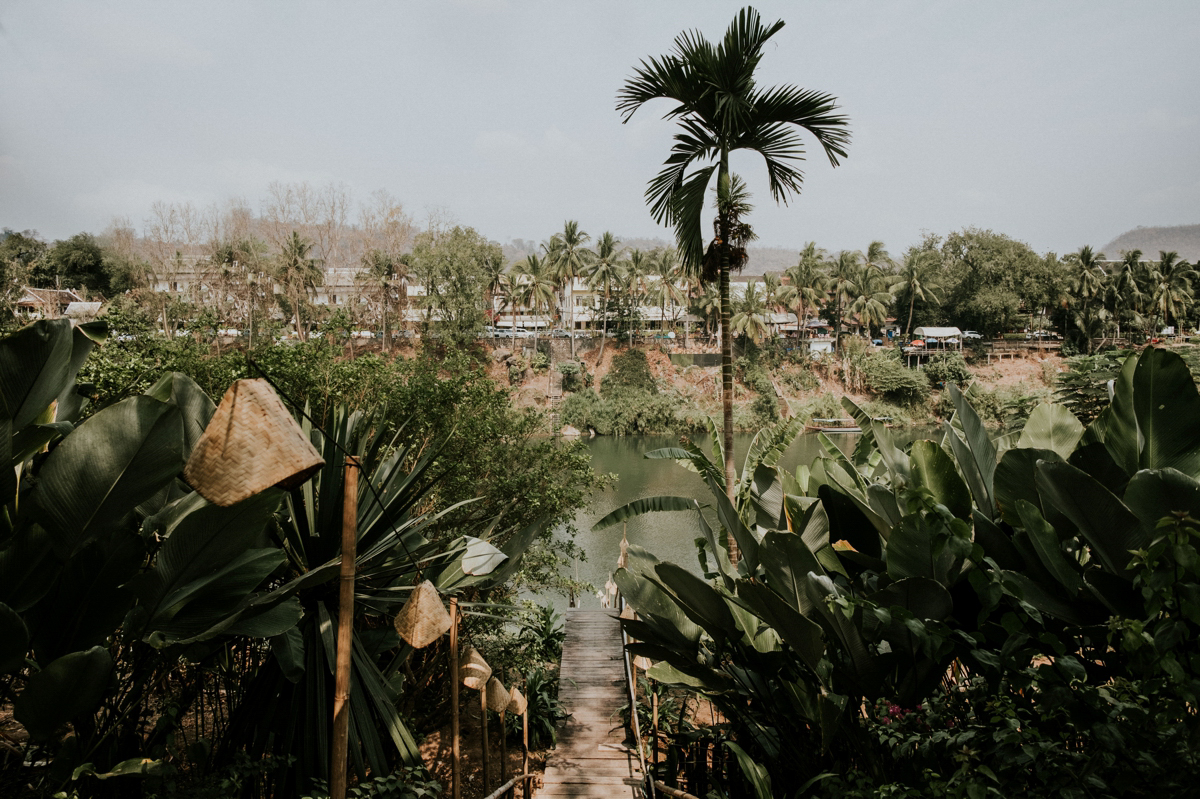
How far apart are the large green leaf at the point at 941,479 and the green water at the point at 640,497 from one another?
3.50 meters

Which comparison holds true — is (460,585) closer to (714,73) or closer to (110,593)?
Answer: (110,593)

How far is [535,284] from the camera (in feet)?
101

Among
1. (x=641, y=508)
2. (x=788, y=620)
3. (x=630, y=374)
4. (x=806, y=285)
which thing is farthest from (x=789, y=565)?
(x=806, y=285)

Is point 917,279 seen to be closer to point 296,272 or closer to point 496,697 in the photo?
point 296,272

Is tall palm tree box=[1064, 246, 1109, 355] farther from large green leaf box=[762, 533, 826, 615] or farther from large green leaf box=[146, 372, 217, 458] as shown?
large green leaf box=[146, 372, 217, 458]

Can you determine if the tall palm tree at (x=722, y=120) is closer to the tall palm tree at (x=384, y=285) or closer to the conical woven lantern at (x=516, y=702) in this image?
the conical woven lantern at (x=516, y=702)

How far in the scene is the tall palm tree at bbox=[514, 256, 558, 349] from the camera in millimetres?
31203

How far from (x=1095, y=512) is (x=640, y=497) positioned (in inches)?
579

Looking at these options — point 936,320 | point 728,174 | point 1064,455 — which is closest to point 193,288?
point 728,174

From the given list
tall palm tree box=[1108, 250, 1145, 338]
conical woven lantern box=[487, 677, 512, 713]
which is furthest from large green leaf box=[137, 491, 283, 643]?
tall palm tree box=[1108, 250, 1145, 338]

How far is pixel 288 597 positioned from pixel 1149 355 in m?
2.97

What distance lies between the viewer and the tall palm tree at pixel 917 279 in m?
36.4

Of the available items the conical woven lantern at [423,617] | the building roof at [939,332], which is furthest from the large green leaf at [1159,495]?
the building roof at [939,332]

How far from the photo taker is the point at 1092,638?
6.48 ft
